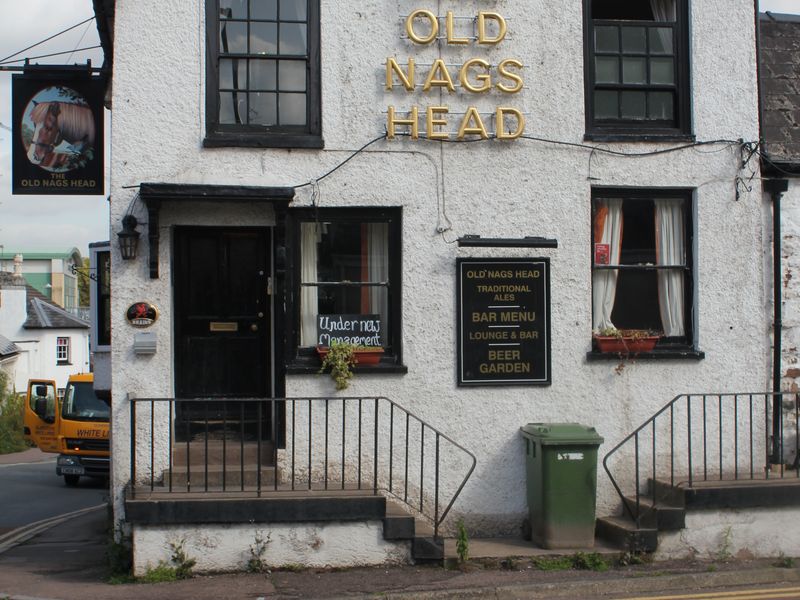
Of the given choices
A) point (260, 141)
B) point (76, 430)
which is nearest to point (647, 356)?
point (260, 141)

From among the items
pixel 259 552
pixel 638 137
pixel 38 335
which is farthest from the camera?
pixel 38 335

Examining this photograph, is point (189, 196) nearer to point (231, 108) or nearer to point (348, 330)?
point (231, 108)

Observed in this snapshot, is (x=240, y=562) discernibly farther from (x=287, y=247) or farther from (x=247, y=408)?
(x=287, y=247)

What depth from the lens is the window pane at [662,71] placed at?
9844mm

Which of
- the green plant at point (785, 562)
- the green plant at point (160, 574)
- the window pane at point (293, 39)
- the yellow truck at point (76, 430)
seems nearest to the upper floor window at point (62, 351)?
the yellow truck at point (76, 430)

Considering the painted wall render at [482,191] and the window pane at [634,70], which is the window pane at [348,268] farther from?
the window pane at [634,70]

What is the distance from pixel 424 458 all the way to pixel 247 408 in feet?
5.99

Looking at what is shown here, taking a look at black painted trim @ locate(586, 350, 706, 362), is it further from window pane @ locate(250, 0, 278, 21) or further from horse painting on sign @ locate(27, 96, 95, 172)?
horse painting on sign @ locate(27, 96, 95, 172)

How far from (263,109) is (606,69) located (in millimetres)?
3513

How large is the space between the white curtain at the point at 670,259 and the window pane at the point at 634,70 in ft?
4.17

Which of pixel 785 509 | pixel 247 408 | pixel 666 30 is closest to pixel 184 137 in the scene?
pixel 247 408

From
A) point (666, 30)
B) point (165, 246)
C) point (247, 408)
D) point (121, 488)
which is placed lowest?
point (121, 488)

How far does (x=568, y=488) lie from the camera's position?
335 inches

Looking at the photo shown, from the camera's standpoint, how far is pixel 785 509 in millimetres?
8797
